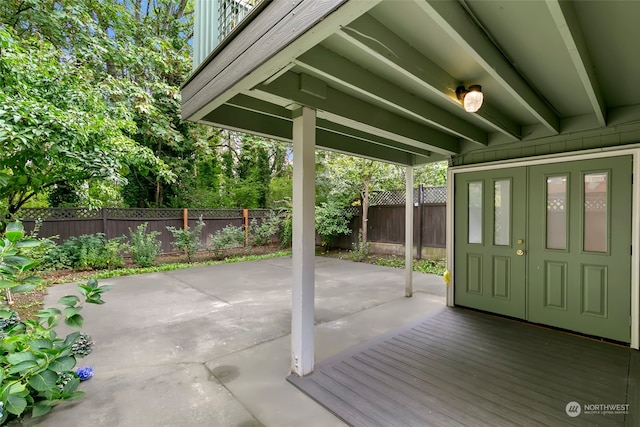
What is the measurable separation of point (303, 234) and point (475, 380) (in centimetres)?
175

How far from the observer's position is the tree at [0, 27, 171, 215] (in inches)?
119

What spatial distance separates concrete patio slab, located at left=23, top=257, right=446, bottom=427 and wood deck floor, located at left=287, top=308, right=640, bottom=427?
0.24 m

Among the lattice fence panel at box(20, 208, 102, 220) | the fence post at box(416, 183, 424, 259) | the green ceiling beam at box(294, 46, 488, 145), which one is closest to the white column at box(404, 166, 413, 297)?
the green ceiling beam at box(294, 46, 488, 145)

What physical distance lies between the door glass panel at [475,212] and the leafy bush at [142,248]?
680cm

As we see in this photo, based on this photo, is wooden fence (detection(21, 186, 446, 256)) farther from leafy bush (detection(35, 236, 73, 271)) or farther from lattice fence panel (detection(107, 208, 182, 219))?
leafy bush (detection(35, 236, 73, 271))

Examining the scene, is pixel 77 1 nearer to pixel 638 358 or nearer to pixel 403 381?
pixel 403 381

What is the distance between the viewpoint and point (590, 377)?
7.45 ft

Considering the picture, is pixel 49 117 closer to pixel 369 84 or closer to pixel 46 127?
pixel 46 127

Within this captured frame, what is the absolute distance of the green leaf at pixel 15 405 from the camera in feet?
5.40

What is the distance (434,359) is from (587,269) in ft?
6.43

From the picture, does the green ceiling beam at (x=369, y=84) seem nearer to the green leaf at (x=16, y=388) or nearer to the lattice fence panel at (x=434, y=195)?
the green leaf at (x=16, y=388)

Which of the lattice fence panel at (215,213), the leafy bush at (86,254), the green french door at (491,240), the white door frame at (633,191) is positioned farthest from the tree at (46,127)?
the white door frame at (633,191)

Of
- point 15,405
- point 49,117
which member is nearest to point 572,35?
point 15,405

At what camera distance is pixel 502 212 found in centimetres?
366
